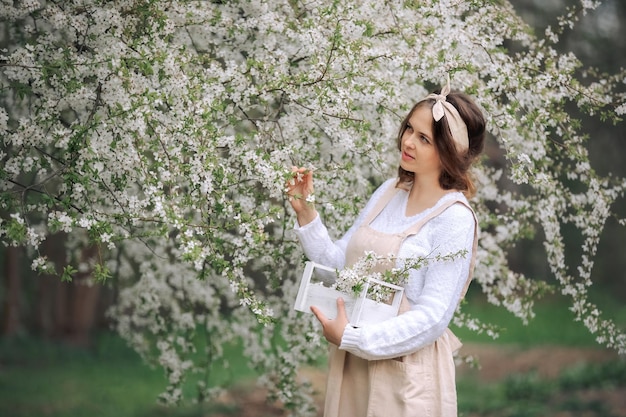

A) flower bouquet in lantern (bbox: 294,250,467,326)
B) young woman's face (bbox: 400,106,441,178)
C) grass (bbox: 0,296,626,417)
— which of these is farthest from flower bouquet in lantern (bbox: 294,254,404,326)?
grass (bbox: 0,296,626,417)

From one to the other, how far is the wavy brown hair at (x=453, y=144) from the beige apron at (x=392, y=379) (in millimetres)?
113

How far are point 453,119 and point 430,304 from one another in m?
0.59

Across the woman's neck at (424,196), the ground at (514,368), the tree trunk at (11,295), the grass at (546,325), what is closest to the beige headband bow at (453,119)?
the woman's neck at (424,196)

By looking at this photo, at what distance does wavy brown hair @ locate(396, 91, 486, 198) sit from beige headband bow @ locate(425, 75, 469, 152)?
2 cm

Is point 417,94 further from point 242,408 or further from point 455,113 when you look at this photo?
point 242,408

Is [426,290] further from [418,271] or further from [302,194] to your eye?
[302,194]

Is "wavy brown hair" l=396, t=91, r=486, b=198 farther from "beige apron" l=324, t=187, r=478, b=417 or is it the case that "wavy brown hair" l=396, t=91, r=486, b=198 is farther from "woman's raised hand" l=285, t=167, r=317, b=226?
"woman's raised hand" l=285, t=167, r=317, b=226

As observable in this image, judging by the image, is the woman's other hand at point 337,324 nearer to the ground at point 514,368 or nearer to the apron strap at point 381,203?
the apron strap at point 381,203

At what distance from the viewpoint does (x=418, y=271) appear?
2506 mm

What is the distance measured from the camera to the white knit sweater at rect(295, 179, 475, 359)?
2373mm

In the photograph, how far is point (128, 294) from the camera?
15.8 feet

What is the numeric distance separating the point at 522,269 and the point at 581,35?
325 cm

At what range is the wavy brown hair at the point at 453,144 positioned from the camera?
2537 mm

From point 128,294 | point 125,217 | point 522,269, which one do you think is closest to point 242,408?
point 128,294
